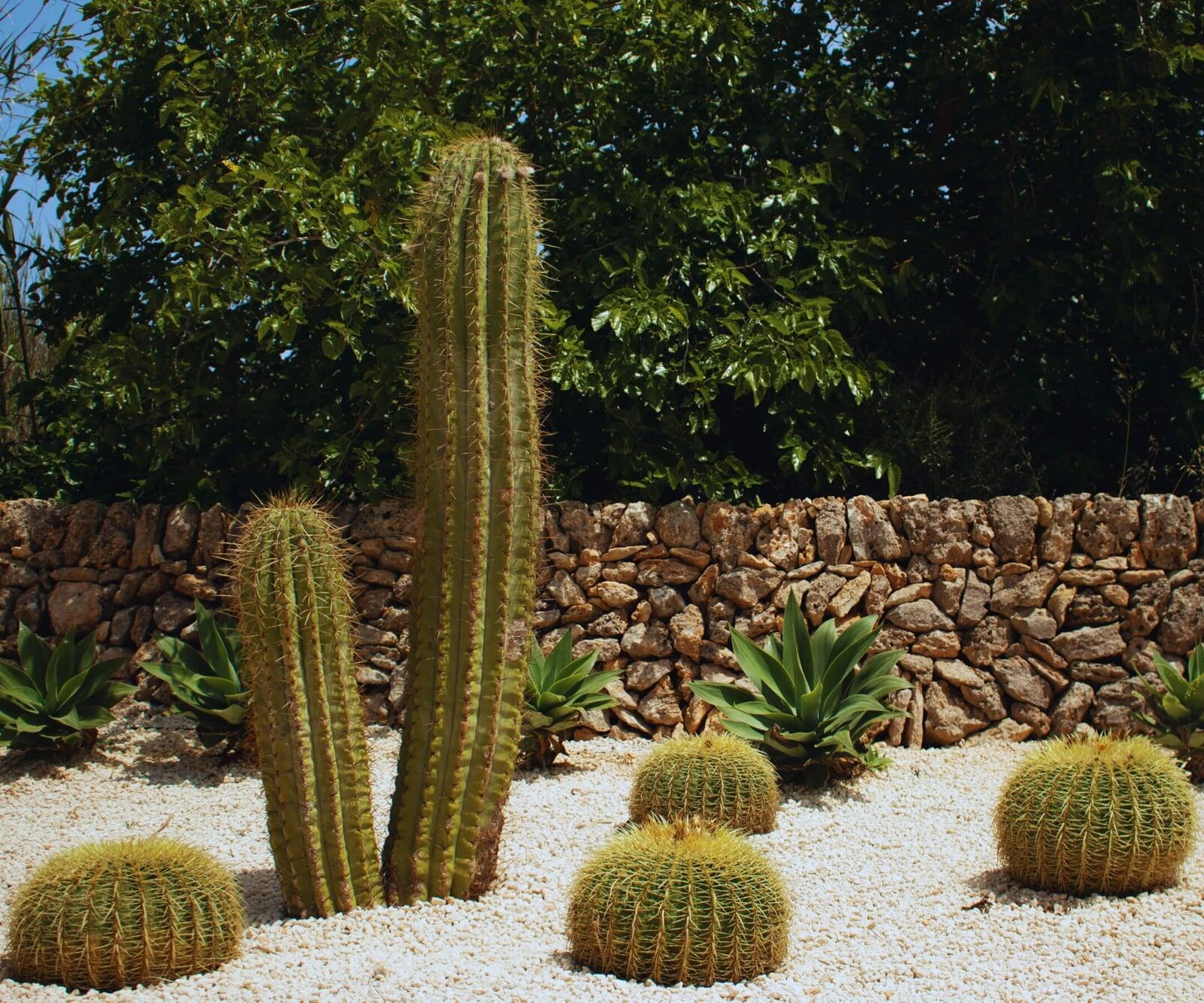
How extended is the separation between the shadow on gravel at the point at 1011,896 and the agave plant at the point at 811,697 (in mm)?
1128

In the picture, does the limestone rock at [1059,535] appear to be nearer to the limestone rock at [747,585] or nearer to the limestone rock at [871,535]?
the limestone rock at [871,535]

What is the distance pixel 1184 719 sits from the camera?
605 cm

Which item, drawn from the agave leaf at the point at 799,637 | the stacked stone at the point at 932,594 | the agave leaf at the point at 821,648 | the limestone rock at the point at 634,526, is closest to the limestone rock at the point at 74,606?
the stacked stone at the point at 932,594

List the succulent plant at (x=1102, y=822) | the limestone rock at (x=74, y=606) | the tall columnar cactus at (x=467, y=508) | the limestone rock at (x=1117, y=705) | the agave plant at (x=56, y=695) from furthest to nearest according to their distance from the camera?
the limestone rock at (x=74, y=606)
the limestone rock at (x=1117, y=705)
the agave plant at (x=56, y=695)
the succulent plant at (x=1102, y=822)
the tall columnar cactus at (x=467, y=508)

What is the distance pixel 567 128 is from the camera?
806 centimetres

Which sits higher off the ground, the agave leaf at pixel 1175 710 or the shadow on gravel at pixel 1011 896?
the agave leaf at pixel 1175 710

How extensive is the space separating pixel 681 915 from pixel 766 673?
8.41 feet

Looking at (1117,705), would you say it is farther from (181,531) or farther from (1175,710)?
(181,531)

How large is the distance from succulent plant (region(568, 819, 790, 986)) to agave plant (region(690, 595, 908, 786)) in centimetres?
215

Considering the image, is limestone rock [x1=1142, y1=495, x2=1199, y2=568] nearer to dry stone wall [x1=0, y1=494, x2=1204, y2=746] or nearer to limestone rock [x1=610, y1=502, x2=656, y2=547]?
dry stone wall [x1=0, y1=494, x2=1204, y2=746]

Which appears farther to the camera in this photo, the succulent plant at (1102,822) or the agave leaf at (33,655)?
the agave leaf at (33,655)

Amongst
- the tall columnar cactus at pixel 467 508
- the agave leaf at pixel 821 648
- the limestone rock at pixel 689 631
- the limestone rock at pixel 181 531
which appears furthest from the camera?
the limestone rock at pixel 181 531

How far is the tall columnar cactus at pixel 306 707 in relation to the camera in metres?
3.99

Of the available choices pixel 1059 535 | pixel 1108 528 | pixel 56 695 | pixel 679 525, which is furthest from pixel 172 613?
pixel 1108 528
